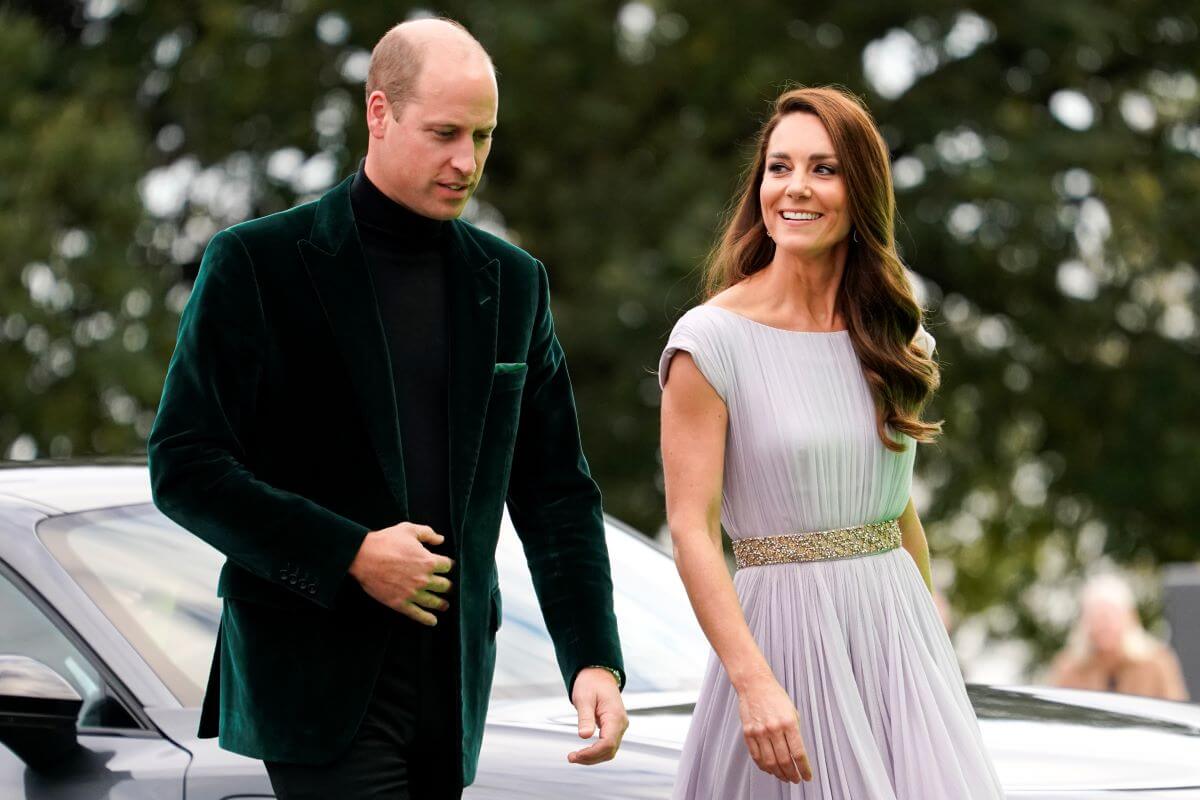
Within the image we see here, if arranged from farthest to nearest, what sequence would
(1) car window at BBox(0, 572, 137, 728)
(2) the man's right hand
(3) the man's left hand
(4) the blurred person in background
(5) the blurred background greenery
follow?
(5) the blurred background greenery
(4) the blurred person in background
(1) car window at BBox(0, 572, 137, 728)
(3) the man's left hand
(2) the man's right hand

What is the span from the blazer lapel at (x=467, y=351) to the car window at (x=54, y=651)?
115 centimetres

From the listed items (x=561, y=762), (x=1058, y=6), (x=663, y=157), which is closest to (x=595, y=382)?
(x=663, y=157)

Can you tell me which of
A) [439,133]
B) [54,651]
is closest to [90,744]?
[54,651]

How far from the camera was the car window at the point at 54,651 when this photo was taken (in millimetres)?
3859

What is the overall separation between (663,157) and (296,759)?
1283 cm

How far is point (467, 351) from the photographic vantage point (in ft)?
9.98

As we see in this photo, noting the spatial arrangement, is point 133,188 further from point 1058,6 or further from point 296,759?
point 296,759

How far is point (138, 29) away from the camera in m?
16.0

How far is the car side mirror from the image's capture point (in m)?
3.70

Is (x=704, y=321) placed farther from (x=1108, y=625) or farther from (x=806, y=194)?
(x=1108, y=625)

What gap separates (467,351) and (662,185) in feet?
38.6

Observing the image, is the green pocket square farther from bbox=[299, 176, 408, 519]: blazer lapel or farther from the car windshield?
the car windshield

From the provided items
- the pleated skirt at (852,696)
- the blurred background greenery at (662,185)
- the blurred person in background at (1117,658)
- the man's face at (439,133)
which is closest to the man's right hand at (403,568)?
the man's face at (439,133)

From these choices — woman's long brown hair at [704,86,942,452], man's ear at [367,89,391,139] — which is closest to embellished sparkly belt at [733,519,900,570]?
woman's long brown hair at [704,86,942,452]
